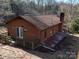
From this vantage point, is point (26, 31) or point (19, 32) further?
point (19, 32)

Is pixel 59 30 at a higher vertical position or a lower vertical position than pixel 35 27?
lower

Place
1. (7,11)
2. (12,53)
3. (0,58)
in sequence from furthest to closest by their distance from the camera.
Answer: (7,11) < (12,53) < (0,58)

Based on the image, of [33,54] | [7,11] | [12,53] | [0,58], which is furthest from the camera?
[7,11]

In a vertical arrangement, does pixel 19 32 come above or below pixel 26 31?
below

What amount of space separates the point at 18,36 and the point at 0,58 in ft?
27.5

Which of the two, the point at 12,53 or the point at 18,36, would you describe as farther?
the point at 18,36

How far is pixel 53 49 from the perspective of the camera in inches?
866

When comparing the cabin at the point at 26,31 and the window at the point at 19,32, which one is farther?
the window at the point at 19,32

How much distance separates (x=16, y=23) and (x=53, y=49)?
701 centimetres

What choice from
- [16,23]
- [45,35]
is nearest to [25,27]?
[16,23]

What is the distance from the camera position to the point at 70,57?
18734 millimetres

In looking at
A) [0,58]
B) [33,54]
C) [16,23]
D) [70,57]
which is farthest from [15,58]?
[16,23]

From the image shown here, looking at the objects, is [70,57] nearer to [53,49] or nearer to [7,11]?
[53,49]

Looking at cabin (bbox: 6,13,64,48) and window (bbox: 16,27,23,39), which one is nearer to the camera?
cabin (bbox: 6,13,64,48)
